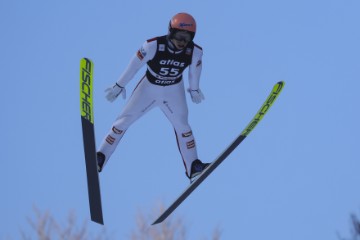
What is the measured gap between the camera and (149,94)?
12.2 metres

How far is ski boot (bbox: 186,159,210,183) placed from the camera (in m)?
12.6

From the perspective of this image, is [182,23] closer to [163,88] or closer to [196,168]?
[163,88]

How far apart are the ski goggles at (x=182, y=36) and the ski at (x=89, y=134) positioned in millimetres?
1182

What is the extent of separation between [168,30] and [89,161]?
2059 millimetres

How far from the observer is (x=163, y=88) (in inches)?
481

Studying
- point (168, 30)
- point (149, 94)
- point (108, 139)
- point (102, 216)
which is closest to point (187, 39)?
point (168, 30)

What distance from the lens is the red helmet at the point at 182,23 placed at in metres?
11.5

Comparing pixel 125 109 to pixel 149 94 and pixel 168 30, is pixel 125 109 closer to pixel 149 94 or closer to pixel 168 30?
pixel 149 94

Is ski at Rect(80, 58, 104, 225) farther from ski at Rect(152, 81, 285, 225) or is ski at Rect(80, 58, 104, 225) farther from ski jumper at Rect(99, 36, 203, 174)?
ski at Rect(152, 81, 285, 225)

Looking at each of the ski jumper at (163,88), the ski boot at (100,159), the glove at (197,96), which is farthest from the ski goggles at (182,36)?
the ski boot at (100,159)

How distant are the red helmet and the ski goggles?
0.05 metres

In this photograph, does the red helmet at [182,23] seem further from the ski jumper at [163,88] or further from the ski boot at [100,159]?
the ski boot at [100,159]

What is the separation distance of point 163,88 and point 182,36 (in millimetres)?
963

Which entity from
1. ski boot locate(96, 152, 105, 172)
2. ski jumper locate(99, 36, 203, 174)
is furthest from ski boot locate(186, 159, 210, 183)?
ski boot locate(96, 152, 105, 172)
